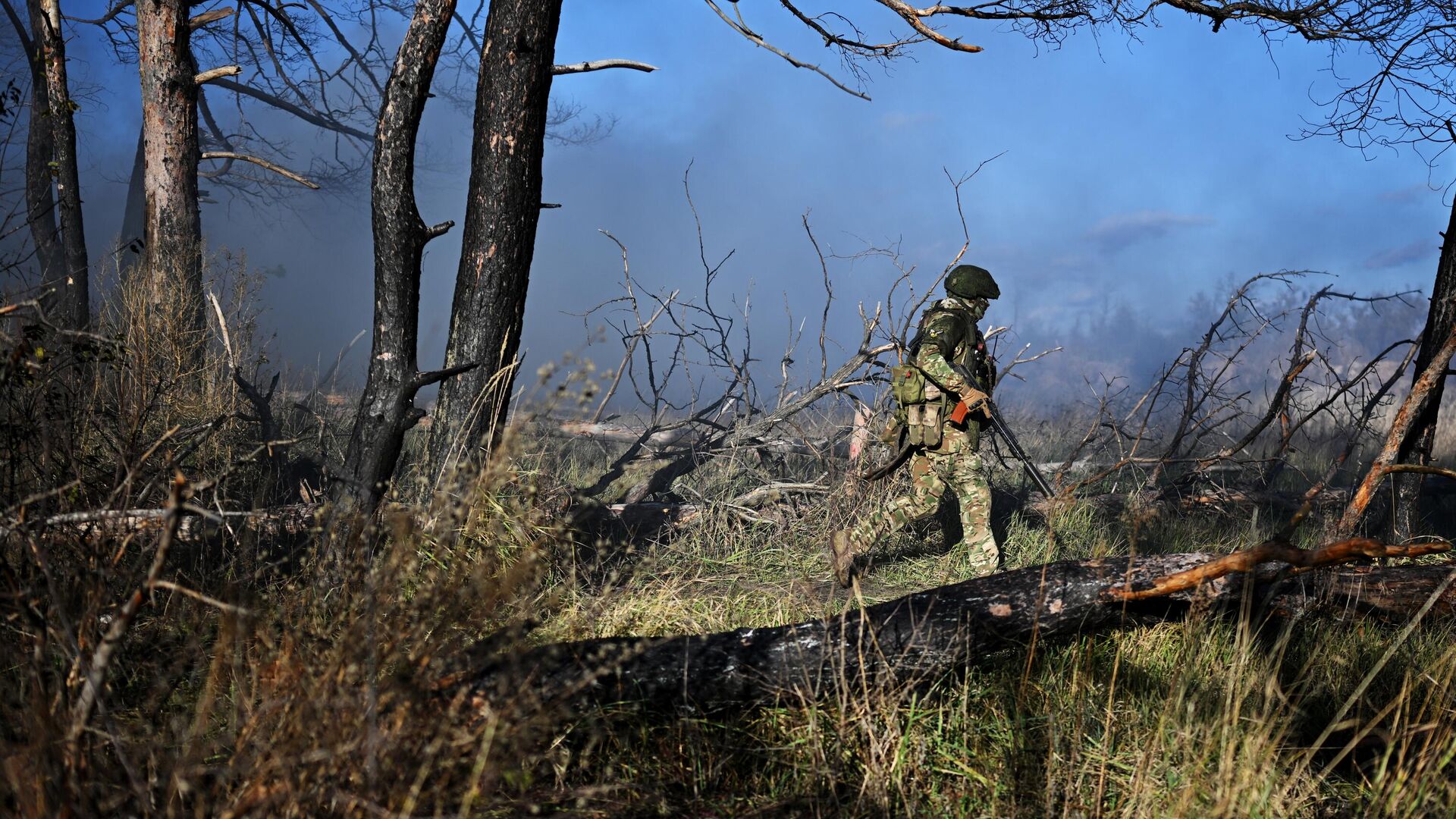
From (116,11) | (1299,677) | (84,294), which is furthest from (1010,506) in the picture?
(116,11)

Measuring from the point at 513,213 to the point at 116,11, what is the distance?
302 inches

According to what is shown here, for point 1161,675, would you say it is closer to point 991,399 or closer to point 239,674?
point 991,399

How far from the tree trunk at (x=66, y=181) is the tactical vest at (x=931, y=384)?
6908 mm

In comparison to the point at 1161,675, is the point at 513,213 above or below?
above

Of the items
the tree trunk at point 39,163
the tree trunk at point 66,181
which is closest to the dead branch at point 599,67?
the tree trunk at point 66,181

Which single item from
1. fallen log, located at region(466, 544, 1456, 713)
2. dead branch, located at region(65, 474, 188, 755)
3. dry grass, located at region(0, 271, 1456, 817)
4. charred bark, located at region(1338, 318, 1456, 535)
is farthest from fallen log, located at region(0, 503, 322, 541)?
charred bark, located at region(1338, 318, 1456, 535)

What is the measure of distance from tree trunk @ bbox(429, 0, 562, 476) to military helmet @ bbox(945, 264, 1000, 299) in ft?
8.76

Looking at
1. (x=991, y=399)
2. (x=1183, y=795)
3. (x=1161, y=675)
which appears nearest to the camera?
(x=1183, y=795)

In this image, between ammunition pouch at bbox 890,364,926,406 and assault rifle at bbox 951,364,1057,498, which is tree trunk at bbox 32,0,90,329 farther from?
assault rifle at bbox 951,364,1057,498

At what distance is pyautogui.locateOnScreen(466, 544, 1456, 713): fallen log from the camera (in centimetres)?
268

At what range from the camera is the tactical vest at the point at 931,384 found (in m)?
5.68

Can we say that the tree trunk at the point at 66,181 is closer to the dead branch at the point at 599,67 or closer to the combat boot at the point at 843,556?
the dead branch at the point at 599,67

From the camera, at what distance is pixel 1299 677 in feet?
11.7

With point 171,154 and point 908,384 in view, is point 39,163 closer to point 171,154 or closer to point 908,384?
point 171,154
